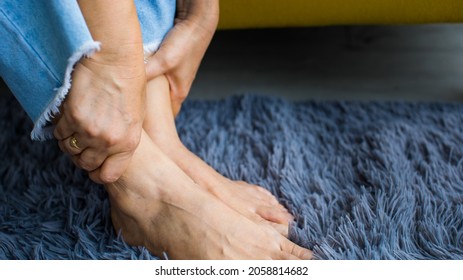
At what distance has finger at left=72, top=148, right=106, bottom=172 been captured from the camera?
29.2 inches

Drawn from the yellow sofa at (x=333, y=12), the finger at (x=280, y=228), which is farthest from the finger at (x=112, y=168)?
the yellow sofa at (x=333, y=12)

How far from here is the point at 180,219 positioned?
2.64 feet

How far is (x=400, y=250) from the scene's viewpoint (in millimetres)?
796

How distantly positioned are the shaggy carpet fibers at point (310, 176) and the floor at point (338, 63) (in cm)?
12

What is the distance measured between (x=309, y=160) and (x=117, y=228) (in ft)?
1.11

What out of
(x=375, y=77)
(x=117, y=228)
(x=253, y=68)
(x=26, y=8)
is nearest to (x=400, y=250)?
A: (x=117, y=228)

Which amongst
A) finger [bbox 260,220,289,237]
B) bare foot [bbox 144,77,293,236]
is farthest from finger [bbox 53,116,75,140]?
finger [bbox 260,220,289,237]

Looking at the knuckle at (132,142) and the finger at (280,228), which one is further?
the finger at (280,228)

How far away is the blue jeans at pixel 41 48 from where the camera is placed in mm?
659

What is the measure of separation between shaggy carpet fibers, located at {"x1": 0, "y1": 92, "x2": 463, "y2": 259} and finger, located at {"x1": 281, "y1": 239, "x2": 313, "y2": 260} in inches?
0.5

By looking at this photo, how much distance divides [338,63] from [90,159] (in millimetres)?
910

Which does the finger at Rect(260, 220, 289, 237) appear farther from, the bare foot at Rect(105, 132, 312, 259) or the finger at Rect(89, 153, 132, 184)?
the finger at Rect(89, 153, 132, 184)

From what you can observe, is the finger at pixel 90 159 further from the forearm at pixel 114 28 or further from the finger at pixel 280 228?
the finger at pixel 280 228

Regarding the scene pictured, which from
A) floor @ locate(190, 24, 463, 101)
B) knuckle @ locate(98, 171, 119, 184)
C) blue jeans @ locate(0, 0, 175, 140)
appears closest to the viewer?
blue jeans @ locate(0, 0, 175, 140)
